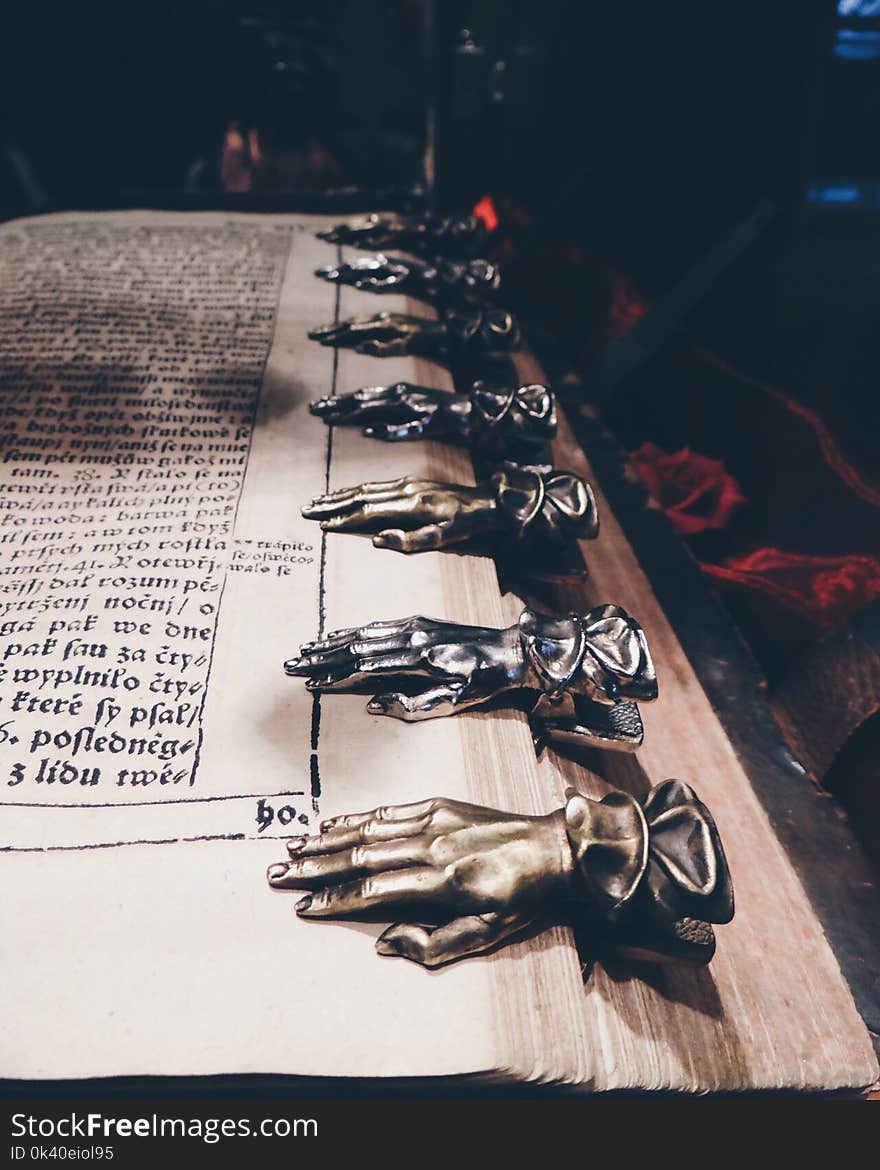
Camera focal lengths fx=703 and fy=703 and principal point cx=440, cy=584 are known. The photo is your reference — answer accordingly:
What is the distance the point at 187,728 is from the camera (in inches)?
38.4

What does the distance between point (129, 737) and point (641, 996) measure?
0.73m

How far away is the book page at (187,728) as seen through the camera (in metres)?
0.70

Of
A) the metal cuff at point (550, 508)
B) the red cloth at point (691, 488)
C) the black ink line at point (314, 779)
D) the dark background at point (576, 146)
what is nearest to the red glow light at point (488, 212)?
the dark background at point (576, 146)

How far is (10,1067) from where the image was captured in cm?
67

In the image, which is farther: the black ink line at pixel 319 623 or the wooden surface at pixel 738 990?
the black ink line at pixel 319 623

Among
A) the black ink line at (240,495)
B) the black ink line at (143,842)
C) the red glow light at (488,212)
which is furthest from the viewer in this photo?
the red glow light at (488,212)

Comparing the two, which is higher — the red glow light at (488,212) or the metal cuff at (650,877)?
the red glow light at (488,212)

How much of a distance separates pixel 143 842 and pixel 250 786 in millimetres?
137

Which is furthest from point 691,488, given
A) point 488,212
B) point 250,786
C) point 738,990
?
point 488,212

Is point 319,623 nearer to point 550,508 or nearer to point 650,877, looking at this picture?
point 550,508

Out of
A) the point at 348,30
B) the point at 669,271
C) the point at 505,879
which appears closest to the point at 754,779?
the point at 505,879

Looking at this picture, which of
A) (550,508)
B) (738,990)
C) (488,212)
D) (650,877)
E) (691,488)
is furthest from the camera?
(488,212)

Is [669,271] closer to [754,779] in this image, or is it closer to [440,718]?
[754,779]

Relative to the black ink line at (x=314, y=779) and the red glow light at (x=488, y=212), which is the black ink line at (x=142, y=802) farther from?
the red glow light at (x=488, y=212)
